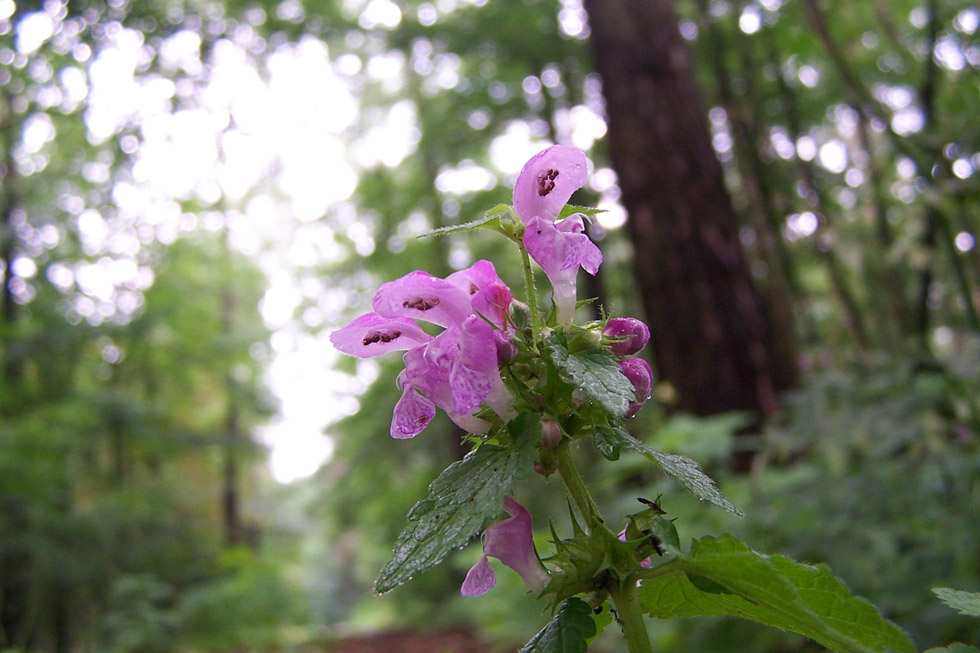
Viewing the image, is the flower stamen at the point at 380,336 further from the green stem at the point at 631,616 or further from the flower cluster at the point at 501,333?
the green stem at the point at 631,616

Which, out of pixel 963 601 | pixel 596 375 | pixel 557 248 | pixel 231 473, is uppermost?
pixel 557 248

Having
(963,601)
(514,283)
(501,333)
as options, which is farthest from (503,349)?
(514,283)

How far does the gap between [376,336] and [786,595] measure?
0.48 meters

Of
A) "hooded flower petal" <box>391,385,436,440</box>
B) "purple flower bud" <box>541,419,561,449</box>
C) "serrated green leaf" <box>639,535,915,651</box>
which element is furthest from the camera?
"hooded flower petal" <box>391,385,436,440</box>

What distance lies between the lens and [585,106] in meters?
7.14

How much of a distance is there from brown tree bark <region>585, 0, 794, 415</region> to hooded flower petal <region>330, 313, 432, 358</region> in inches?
108

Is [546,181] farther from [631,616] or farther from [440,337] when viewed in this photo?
[631,616]

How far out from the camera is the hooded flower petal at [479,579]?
0.76 meters

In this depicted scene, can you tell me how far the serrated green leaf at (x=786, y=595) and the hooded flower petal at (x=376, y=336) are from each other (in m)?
0.36

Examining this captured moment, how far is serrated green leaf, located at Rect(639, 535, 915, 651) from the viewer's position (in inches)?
21.9

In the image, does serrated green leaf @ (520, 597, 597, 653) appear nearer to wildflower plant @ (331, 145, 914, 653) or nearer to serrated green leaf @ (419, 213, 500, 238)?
wildflower plant @ (331, 145, 914, 653)

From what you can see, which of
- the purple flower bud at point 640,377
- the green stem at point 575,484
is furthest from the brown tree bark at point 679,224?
the green stem at point 575,484

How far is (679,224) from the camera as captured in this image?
11.4 feet

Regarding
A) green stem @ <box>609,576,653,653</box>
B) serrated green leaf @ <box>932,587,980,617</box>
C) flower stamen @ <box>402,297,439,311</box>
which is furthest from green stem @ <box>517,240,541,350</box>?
serrated green leaf @ <box>932,587,980,617</box>
